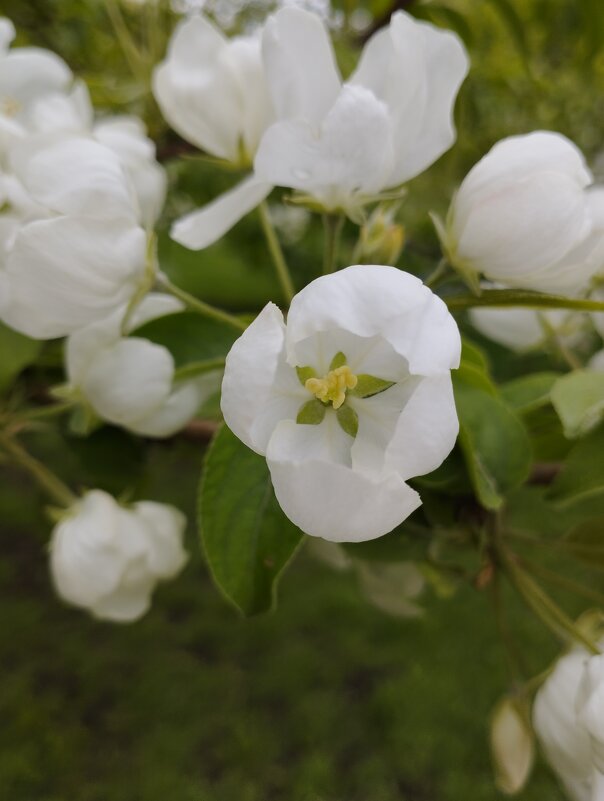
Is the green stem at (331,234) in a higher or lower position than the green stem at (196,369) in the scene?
higher

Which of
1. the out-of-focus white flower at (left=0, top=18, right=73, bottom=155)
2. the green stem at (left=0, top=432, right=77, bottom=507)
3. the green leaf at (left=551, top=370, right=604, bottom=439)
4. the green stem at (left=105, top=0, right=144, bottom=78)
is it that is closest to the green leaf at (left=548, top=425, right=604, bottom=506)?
the green leaf at (left=551, top=370, right=604, bottom=439)

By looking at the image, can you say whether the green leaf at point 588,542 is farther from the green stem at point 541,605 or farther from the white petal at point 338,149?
the white petal at point 338,149

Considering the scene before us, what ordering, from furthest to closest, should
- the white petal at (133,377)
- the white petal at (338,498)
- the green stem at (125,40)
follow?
the green stem at (125,40) → the white petal at (133,377) → the white petal at (338,498)

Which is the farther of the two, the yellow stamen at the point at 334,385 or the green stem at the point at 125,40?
the green stem at the point at 125,40

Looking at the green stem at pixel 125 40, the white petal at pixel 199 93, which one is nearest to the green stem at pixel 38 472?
the white petal at pixel 199 93

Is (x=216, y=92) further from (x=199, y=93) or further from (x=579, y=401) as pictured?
(x=579, y=401)

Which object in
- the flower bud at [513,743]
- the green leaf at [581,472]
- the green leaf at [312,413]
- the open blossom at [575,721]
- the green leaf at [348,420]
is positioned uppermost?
the green leaf at [312,413]

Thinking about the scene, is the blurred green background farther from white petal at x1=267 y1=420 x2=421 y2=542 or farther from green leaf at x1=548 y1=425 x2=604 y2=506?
white petal at x1=267 y1=420 x2=421 y2=542

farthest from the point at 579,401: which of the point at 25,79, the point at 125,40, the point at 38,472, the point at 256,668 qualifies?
the point at 256,668
